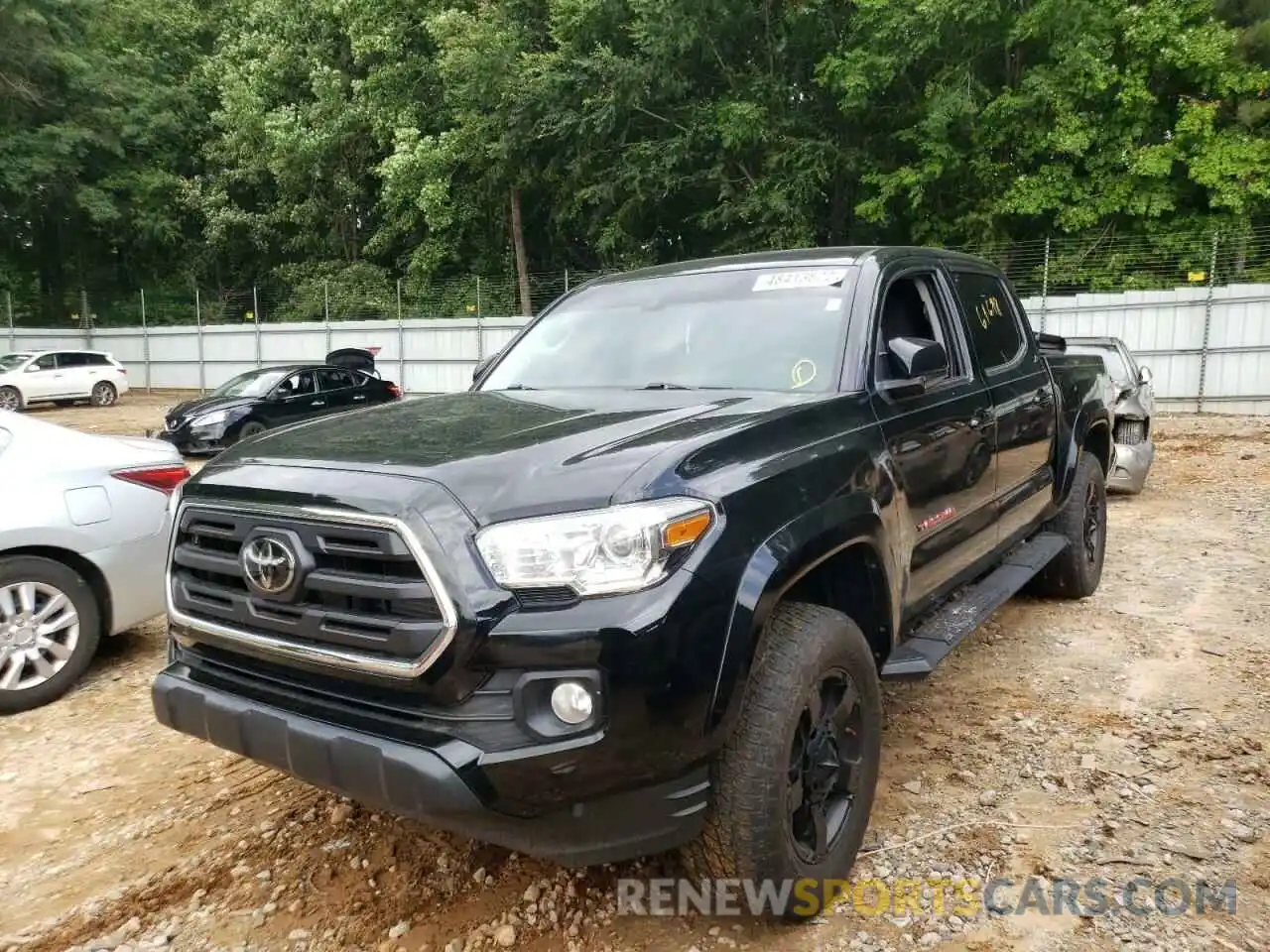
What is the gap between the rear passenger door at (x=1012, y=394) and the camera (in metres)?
4.02

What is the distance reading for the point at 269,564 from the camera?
2.29 metres

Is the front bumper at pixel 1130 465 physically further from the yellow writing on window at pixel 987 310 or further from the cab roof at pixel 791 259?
the cab roof at pixel 791 259

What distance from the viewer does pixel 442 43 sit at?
24672mm

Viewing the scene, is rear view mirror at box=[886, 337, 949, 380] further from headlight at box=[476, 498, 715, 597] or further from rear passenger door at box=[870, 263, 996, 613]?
headlight at box=[476, 498, 715, 597]

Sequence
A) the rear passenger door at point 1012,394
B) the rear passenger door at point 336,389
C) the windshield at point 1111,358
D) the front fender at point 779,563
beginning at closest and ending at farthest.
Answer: the front fender at point 779,563
the rear passenger door at point 1012,394
the windshield at point 1111,358
the rear passenger door at point 336,389

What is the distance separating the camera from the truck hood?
217cm

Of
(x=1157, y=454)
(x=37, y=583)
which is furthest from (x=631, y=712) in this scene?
(x=1157, y=454)

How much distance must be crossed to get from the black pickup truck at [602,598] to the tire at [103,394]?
2424cm

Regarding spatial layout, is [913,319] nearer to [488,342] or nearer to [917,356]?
[917,356]

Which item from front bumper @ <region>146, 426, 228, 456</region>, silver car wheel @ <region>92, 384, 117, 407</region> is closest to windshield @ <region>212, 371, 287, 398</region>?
front bumper @ <region>146, 426, 228, 456</region>

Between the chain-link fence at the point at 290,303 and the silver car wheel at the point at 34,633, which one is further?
the chain-link fence at the point at 290,303

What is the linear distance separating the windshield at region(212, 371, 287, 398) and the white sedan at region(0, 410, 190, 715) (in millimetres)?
9716

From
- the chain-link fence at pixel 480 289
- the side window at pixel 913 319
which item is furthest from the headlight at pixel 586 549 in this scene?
the chain-link fence at pixel 480 289

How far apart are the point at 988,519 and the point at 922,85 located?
21098 mm
